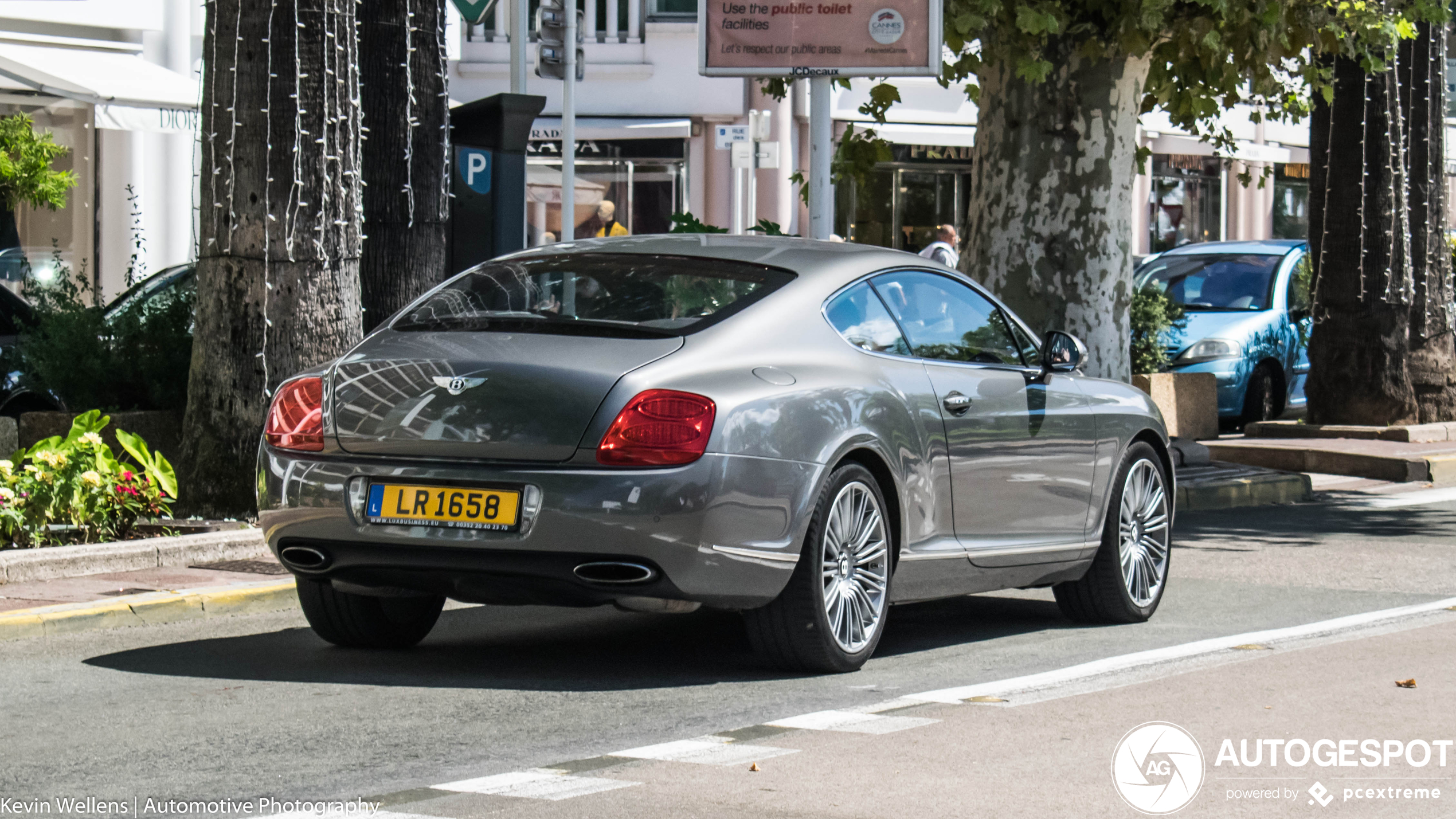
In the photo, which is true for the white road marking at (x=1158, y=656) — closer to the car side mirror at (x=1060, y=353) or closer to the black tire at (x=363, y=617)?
the car side mirror at (x=1060, y=353)

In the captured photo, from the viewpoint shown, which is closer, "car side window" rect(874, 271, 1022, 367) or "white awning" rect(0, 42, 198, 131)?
"car side window" rect(874, 271, 1022, 367)

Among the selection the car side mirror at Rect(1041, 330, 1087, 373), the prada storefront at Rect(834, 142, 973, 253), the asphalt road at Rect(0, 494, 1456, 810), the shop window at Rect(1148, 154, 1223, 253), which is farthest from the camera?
the shop window at Rect(1148, 154, 1223, 253)

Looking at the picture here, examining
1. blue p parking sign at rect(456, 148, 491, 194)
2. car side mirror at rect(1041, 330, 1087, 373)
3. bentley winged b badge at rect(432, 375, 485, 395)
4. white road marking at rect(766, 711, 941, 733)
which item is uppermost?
blue p parking sign at rect(456, 148, 491, 194)

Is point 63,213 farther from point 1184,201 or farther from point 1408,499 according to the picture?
point 1184,201

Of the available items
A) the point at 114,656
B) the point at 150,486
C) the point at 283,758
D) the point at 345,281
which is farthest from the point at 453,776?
the point at 345,281

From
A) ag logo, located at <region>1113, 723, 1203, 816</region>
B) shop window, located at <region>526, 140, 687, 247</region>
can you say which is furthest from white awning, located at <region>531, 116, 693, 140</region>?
ag logo, located at <region>1113, 723, 1203, 816</region>

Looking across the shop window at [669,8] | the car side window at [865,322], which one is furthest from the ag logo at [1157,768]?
the shop window at [669,8]

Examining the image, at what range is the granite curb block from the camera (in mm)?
8477

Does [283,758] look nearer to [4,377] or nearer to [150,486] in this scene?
[150,486]

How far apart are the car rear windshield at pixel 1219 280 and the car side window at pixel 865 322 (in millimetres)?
12135

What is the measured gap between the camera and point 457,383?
648 centimetres

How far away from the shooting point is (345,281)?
1022 centimetres

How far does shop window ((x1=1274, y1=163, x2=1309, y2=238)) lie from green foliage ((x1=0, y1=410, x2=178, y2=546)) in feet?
121

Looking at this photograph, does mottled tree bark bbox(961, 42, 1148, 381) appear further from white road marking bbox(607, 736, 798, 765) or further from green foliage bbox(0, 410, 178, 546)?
white road marking bbox(607, 736, 798, 765)
